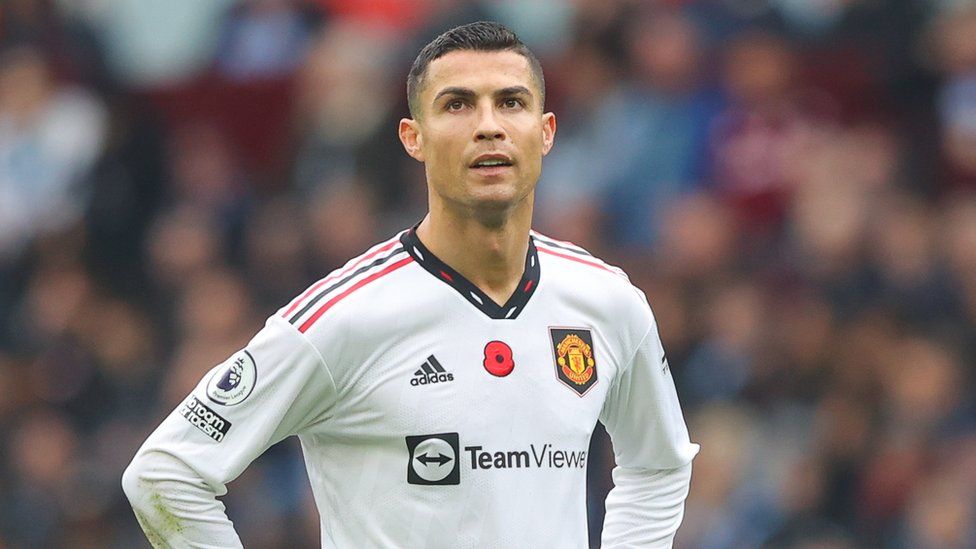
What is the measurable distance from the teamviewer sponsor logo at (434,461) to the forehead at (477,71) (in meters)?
0.94

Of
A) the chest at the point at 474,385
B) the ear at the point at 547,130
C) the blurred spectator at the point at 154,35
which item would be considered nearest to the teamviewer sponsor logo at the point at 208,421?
the chest at the point at 474,385

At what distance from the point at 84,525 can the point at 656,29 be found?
4199 millimetres

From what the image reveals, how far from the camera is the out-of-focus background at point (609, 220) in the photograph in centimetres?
975

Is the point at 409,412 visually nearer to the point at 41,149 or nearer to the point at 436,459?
the point at 436,459

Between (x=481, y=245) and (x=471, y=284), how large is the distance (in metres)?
0.11

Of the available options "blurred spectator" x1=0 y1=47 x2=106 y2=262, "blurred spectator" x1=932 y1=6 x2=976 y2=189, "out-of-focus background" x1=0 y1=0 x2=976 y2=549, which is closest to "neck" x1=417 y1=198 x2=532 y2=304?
"out-of-focus background" x1=0 y1=0 x2=976 y2=549

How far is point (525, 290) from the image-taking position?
5691 mm

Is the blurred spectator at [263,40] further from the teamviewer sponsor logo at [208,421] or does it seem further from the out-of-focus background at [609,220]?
the teamviewer sponsor logo at [208,421]

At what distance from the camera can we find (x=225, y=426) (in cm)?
541

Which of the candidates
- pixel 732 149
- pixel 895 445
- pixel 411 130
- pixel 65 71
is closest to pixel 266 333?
pixel 411 130

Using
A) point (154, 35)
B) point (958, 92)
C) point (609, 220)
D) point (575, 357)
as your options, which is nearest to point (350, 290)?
point (575, 357)

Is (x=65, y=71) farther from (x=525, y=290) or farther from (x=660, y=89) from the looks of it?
(x=525, y=290)

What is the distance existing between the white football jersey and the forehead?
484 mm

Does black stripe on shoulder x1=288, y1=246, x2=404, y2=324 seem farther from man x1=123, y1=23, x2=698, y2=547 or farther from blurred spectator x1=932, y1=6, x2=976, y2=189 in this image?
blurred spectator x1=932, y1=6, x2=976, y2=189
